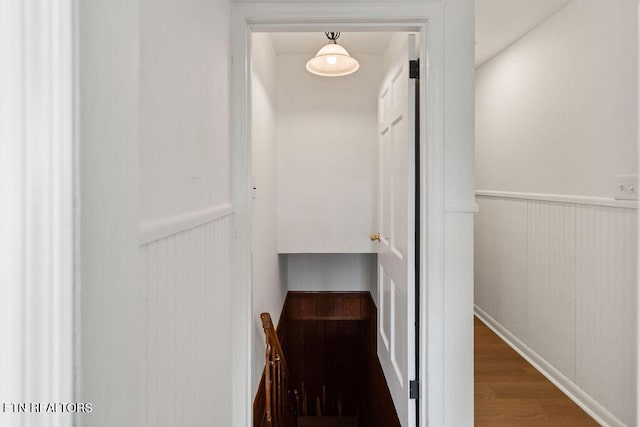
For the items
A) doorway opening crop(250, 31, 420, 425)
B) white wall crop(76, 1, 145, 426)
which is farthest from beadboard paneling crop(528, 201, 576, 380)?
white wall crop(76, 1, 145, 426)

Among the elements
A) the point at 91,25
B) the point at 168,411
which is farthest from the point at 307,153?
the point at 91,25

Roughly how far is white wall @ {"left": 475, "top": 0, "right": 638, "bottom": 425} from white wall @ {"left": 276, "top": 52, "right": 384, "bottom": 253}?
108cm

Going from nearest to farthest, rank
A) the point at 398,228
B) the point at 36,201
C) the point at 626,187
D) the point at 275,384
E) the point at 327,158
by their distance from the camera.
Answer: the point at 36,201
the point at 626,187
the point at 398,228
the point at 275,384
the point at 327,158

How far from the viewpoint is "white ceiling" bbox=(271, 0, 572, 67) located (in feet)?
7.97

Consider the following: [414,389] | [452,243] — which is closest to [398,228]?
[452,243]

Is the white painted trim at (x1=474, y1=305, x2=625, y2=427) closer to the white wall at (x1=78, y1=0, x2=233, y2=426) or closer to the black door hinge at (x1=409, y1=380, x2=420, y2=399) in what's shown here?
the black door hinge at (x1=409, y1=380, x2=420, y2=399)

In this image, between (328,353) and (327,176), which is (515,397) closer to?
(328,353)

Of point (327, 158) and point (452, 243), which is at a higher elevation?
point (327, 158)

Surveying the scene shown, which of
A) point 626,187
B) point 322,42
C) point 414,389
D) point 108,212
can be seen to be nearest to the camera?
point 108,212

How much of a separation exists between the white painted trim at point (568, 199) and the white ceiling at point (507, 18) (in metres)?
1.17

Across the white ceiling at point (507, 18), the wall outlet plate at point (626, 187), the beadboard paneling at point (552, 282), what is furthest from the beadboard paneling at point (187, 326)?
the white ceiling at point (507, 18)

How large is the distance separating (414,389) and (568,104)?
195 cm

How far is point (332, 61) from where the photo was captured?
96.1 inches

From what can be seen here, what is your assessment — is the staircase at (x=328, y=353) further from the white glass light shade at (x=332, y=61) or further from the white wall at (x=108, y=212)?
the white wall at (x=108, y=212)
